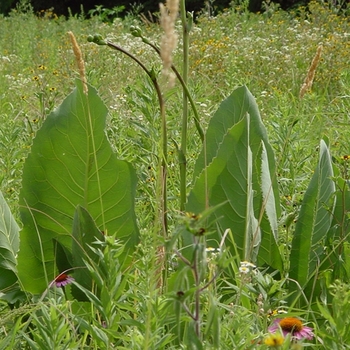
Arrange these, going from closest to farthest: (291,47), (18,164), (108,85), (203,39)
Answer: (18,164), (108,85), (291,47), (203,39)

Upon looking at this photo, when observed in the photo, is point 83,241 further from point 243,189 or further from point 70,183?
point 243,189

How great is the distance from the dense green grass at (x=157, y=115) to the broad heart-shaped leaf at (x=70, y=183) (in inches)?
4.1

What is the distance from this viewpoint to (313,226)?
1.82m

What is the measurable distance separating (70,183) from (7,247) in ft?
0.80

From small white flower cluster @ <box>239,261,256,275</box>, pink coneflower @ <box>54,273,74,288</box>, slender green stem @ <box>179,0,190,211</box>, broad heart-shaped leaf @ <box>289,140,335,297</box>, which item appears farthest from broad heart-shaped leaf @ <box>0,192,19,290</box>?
broad heart-shaped leaf @ <box>289,140,335,297</box>

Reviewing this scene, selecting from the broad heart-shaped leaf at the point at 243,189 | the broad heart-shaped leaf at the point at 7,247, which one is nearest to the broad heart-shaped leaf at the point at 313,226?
the broad heart-shaped leaf at the point at 243,189

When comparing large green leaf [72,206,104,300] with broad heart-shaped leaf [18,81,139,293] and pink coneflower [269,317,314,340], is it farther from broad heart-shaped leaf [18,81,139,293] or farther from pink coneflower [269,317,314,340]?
pink coneflower [269,317,314,340]

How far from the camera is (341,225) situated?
186 cm

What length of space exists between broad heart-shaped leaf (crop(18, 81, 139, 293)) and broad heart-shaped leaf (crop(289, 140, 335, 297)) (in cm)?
43

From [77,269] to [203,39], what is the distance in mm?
5911

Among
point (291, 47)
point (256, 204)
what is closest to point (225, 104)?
point (256, 204)

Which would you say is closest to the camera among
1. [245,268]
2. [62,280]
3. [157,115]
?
[245,268]

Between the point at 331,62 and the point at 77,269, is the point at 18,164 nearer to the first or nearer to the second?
the point at 77,269

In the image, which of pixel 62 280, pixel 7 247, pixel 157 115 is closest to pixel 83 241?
pixel 62 280
